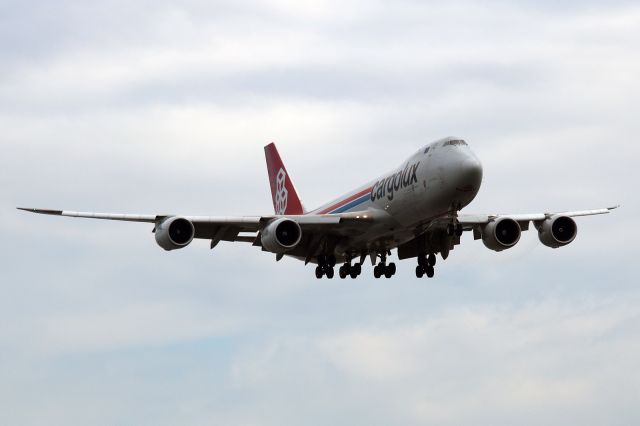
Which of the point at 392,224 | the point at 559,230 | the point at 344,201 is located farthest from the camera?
the point at 344,201

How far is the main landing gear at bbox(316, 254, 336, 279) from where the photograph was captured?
6278 centimetres

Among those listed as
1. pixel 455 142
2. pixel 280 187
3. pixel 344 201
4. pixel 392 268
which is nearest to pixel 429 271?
pixel 392 268

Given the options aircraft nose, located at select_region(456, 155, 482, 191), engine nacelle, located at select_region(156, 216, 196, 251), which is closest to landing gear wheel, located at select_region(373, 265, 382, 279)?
engine nacelle, located at select_region(156, 216, 196, 251)

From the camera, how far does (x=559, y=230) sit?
62.6m

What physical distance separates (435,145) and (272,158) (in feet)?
79.6

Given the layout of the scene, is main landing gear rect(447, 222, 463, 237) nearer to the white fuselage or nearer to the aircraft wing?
the white fuselage

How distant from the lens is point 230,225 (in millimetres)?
59938

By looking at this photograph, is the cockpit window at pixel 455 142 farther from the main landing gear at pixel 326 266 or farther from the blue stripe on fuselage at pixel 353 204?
the main landing gear at pixel 326 266

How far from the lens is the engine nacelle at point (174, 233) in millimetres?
57719

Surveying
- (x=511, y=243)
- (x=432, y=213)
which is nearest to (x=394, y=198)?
(x=432, y=213)

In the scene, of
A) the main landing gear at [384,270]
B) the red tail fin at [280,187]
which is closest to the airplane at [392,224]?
the main landing gear at [384,270]

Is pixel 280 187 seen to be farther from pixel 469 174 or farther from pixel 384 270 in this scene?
pixel 469 174

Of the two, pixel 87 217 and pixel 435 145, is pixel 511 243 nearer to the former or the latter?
pixel 435 145

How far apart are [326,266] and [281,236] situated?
5.41 meters
